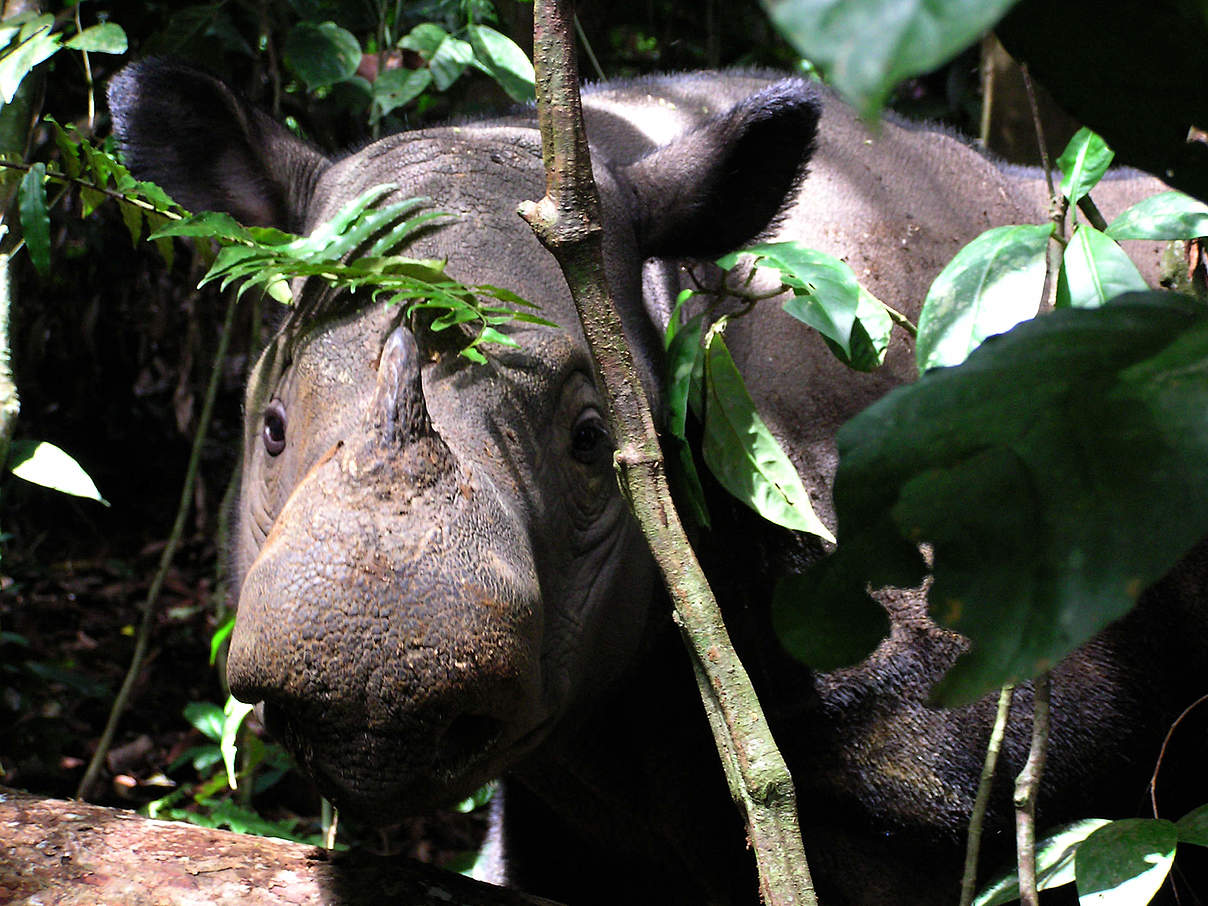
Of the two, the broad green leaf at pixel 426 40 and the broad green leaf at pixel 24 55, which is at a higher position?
the broad green leaf at pixel 426 40

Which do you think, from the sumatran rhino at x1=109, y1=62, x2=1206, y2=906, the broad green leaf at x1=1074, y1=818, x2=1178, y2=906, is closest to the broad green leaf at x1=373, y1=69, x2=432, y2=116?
the sumatran rhino at x1=109, y1=62, x2=1206, y2=906

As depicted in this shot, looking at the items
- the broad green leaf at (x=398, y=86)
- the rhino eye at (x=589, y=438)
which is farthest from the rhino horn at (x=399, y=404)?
the broad green leaf at (x=398, y=86)

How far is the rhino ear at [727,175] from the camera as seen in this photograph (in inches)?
80.8

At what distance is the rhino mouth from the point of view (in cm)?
138

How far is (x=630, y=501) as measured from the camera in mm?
1354

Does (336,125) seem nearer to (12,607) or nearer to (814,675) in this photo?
(12,607)

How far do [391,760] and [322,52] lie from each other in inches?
95.6

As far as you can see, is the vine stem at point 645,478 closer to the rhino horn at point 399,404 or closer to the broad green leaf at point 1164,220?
the rhino horn at point 399,404

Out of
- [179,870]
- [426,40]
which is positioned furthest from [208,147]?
[179,870]

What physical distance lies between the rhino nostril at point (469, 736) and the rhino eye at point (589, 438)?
48 cm

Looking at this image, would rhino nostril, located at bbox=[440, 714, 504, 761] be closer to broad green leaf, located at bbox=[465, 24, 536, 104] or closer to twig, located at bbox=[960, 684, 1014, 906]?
twig, located at bbox=[960, 684, 1014, 906]

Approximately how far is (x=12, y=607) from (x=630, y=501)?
13.4 ft

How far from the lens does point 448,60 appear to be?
3271 mm

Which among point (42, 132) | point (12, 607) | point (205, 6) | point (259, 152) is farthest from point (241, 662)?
point (12, 607)
